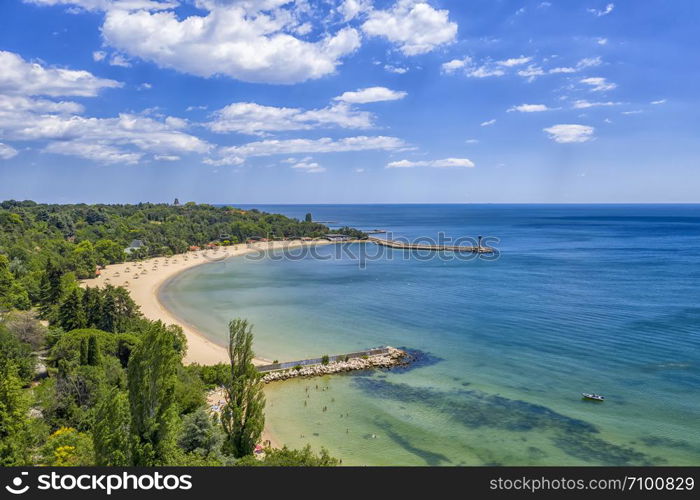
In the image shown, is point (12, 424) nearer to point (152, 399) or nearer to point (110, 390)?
point (110, 390)

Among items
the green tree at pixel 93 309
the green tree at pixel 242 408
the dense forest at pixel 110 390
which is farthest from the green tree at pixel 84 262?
the green tree at pixel 242 408

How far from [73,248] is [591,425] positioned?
105063mm

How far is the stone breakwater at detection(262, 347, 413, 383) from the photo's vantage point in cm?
3891

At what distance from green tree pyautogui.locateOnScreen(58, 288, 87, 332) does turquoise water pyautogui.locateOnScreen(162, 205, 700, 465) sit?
13.7 meters

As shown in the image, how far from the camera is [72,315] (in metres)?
43.0

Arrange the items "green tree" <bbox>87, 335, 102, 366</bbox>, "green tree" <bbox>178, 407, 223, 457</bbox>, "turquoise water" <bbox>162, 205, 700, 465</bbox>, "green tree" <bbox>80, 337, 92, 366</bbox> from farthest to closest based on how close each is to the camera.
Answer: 1. "green tree" <bbox>87, 335, 102, 366</bbox>
2. "green tree" <bbox>80, 337, 92, 366</bbox>
3. "turquoise water" <bbox>162, 205, 700, 465</bbox>
4. "green tree" <bbox>178, 407, 223, 457</bbox>

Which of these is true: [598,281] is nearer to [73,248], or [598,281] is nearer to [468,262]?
[468,262]

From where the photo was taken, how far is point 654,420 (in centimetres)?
3064

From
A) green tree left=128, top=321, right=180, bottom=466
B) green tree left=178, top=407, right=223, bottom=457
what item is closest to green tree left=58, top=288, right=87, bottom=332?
green tree left=178, top=407, right=223, bottom=457

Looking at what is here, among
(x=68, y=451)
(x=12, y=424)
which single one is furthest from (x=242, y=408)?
(x=12, y=424)

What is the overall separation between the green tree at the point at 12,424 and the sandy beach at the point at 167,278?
19.1m

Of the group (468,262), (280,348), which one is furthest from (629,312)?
(468,262)

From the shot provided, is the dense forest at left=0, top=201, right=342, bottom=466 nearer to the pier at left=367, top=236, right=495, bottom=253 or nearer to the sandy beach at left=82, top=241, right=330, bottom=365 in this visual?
the sandy beach at left=82, top=241, right=330, bottom=365

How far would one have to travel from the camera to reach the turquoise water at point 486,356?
28469mm
